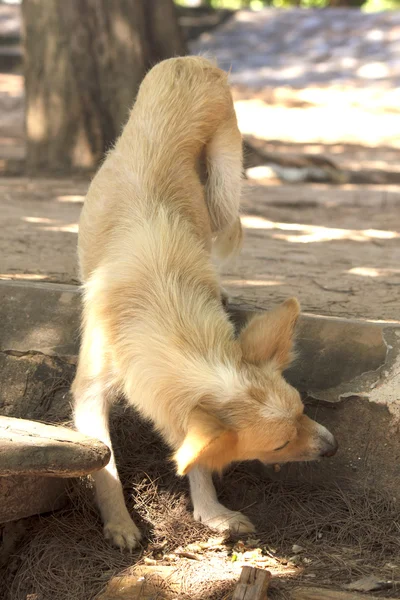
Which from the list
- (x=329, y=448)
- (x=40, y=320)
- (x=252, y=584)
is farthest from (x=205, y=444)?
(x=40, y=320)

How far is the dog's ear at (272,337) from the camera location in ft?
14.4

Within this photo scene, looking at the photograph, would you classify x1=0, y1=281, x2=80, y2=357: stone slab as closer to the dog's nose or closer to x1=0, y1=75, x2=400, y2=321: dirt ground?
x1=0, y1=75, x2=400, y2=321: dirt ground

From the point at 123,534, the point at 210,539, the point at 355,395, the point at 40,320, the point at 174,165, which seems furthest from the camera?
the point at 40,320

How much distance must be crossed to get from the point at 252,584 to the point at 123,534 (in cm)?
99

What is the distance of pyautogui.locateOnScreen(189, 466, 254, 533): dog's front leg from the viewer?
4.86m

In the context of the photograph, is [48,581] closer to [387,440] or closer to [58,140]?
[387,440]

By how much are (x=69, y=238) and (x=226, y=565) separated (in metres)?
4.07

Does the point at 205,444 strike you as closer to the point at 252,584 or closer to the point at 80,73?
the point at 252,584

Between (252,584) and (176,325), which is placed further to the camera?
(176,325)

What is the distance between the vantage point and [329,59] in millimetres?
18719

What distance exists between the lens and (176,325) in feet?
14.4

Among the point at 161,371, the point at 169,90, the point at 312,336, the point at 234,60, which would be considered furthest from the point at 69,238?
the point at 234,60

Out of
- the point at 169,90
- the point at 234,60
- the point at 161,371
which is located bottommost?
the point at 234,60

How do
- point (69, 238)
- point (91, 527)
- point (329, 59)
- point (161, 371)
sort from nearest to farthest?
point (161, 371), point (91, 527), point (69, 238), point (329, 59)
